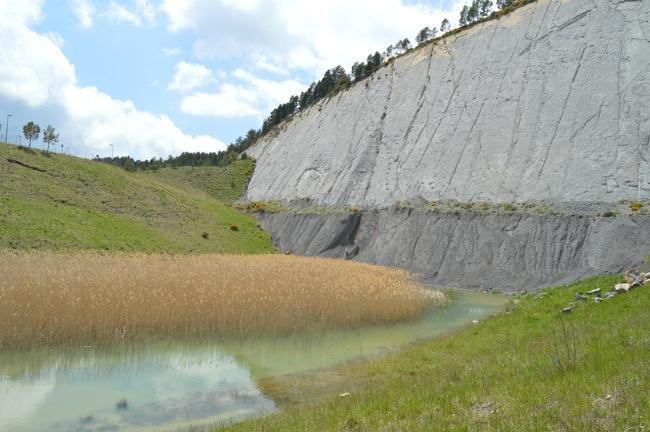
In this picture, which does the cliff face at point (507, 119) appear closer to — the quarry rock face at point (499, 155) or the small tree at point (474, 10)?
the quarry rock face at point (499, 155)

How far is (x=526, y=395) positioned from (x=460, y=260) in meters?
29.9

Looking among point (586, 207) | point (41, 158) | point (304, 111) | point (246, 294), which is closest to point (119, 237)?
point (41, 158)

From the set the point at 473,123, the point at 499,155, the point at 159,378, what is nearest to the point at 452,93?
the point at 473,123

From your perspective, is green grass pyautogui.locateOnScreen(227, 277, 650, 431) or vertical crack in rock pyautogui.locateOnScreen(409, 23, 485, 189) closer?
green grass pyautogui.locateOnScreen(227, 277, 650, 431)

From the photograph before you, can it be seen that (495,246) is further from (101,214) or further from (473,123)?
(101,214)

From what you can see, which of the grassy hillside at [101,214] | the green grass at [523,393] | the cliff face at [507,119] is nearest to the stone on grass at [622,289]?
the green grass at [523,393]

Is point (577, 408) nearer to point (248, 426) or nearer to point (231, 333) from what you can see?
point (248, 426)

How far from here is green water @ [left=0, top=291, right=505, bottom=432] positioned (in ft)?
34.0

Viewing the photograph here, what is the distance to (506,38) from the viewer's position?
5288cm

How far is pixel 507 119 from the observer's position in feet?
151

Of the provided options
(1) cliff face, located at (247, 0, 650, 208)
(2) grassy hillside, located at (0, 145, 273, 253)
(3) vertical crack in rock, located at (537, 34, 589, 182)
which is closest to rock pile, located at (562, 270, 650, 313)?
(1) cliff face, located at (247, 0, 650, 208)

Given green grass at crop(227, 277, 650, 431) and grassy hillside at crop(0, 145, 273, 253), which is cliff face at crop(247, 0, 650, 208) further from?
green grass at crop(227, 277, 650, 431)

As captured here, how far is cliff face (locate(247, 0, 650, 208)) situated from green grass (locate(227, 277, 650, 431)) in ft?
92.5

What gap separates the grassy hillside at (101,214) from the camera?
36.5m
